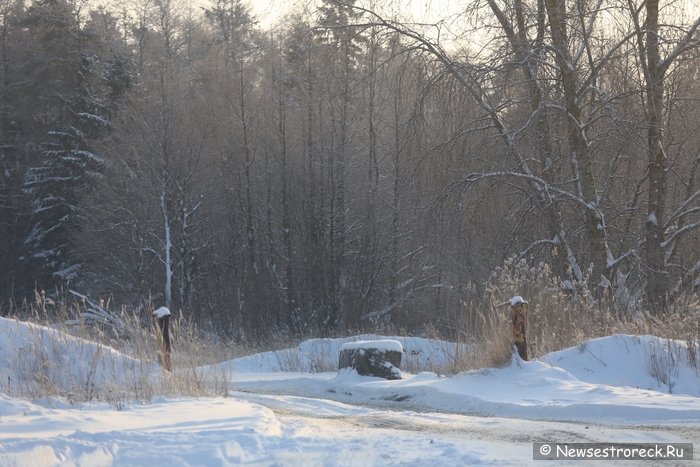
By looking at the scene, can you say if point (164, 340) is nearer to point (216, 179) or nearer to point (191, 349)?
point (191, 349)

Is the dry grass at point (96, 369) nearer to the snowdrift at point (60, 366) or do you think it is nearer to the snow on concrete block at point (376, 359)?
the snowdrift at point (60, 366)

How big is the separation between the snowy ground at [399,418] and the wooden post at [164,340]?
0.62 metres

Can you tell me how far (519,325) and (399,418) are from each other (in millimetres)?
2988

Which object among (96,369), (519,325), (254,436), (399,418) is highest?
(519,325)

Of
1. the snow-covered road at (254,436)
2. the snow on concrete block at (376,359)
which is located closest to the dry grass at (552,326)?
the snow on concrete block at (376,359)

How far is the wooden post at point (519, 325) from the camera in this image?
9859 millimetres

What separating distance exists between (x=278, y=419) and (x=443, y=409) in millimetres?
2815

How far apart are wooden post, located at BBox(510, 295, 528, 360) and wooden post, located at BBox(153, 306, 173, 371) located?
421cm

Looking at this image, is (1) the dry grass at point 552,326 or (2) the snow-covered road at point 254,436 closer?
(2) the snow-covered road at point 254,436

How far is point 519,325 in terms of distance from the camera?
9867mm

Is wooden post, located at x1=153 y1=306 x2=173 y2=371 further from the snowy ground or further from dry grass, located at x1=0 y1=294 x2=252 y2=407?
the snowy ground

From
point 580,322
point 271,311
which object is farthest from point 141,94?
point 580,322

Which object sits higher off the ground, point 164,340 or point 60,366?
point 164,340

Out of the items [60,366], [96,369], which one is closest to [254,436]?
[96,369]
